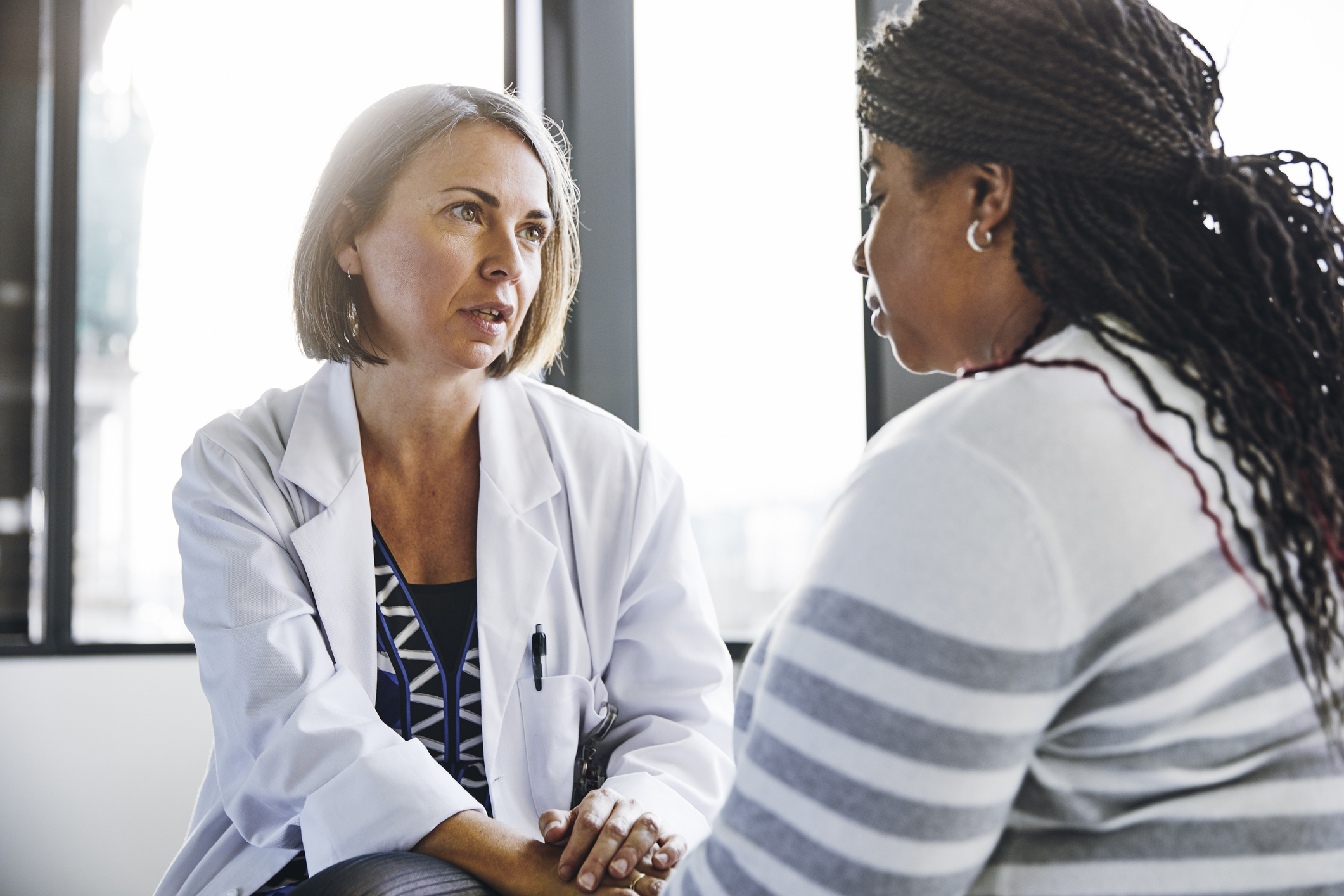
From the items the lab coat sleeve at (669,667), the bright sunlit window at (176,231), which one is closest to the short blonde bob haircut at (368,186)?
the lab coat sleeve at (669,667)

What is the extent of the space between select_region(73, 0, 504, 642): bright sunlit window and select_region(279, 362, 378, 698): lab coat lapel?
0.94 metres

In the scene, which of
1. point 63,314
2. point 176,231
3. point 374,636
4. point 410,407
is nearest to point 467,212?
point 410,407

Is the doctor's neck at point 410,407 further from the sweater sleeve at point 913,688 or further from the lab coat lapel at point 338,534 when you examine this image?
the sweater sleeve at point 913,688

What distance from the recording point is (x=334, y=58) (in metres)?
2.19

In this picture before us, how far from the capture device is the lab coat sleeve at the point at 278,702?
1.07 m

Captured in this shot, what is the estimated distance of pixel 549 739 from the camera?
1.25m

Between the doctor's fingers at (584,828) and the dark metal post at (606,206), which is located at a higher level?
the dark metal post at (606,206)

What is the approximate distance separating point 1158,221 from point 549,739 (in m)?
0.93

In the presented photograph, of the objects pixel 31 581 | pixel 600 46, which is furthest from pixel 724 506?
pixel 31 581

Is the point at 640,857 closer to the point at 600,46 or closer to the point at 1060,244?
the point at 1060,244

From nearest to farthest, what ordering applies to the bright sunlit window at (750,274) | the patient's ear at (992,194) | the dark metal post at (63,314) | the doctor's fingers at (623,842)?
the patient's ear at (992,194), the doctor's fingers at (623,842), the bright sunlit window at (750,274), the dark metal post at (63,314)

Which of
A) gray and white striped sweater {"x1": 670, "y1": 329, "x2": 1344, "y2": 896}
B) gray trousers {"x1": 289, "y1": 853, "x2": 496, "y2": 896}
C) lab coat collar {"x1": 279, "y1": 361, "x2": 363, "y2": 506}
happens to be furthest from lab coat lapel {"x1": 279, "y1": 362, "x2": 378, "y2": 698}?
gray and white striped sweater {"x1": 670, "y1": 329, "x2": 1344, "y2": 896}

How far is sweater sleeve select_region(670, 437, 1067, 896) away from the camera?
1.72 ft

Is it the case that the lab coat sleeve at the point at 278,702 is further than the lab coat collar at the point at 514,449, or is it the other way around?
the lab coat collar at the point at 514,449
